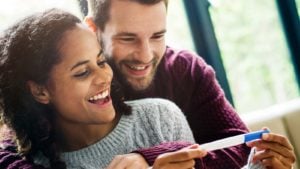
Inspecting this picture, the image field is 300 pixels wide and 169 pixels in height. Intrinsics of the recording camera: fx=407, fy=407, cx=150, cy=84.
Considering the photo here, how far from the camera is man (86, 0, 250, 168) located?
2.23 ft

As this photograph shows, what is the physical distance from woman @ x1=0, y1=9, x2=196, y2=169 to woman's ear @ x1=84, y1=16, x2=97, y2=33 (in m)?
0.01

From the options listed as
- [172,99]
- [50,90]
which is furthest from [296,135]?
[50,90]

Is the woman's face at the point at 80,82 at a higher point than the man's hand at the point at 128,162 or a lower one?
higher

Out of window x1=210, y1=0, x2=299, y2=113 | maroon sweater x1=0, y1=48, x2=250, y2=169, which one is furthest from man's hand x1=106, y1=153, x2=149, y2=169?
window x1=210, y1=0, x2=299, y2=113

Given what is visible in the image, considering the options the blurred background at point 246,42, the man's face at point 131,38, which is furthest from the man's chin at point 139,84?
the blurred background at point 246,42

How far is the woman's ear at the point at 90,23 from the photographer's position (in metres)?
0.65

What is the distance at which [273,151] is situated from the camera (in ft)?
2.34

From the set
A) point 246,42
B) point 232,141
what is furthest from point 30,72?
point 246,42

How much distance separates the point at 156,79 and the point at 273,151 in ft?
0.79

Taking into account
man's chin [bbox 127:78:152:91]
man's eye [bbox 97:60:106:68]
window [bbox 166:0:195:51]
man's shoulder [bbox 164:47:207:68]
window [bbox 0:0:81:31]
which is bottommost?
man's chin [bbox 127:78:152:91]

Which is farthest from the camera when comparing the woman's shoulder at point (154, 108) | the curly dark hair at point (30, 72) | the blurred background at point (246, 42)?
the blurred background at point (246, 42)

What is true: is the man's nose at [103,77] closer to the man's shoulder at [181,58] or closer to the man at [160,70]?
the man at [160,70]

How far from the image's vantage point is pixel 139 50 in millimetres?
691

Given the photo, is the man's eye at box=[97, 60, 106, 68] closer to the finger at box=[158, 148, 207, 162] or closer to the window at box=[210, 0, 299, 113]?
the finger at box=[158, 148, 207, 162]
